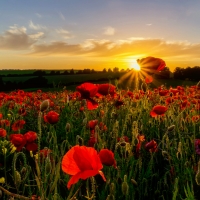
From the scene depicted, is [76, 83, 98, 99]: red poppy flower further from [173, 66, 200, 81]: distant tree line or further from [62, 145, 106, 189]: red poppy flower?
[173, 66, 200, 81]: distant tree line

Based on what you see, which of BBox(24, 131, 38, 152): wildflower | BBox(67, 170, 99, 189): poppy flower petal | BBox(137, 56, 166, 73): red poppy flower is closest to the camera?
BBox(67, 170, 99, 189): poppy flower petal

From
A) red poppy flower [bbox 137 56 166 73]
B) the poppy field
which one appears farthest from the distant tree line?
red poppy flower [bbox 137 56 166 73]

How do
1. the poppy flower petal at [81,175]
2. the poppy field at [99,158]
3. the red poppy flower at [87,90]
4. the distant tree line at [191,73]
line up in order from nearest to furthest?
the poppy flower petal at [81,175], the poppy field at [99,158], the red poppy flower at [87,90], the distant tree line at [191,73]

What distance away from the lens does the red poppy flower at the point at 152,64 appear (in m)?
3.12

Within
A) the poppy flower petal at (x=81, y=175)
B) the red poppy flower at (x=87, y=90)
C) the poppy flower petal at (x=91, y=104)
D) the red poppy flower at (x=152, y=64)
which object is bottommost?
the poppy flower petal at (x=81, y=175)

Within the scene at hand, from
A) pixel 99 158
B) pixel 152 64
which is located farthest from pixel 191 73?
pixel 99 158

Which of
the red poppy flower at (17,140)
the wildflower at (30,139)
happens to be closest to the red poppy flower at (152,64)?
the wildflower at (30,139)

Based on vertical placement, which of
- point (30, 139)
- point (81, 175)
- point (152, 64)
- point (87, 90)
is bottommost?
point (30, 139)

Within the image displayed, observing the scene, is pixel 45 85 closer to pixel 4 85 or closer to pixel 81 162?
pixel 4 85

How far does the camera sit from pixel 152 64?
314 centimetres

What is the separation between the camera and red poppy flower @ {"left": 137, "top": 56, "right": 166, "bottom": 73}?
312 centimetres

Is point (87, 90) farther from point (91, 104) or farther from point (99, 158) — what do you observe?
point (99, 158)

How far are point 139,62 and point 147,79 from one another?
28 centimetres

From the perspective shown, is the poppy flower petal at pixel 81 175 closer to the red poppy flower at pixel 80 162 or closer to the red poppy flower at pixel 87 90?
the red poppy flower at pixel 80 162
